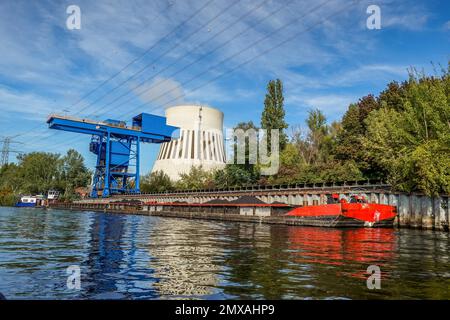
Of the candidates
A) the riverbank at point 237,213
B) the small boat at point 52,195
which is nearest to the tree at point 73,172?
the small boat at point 52,195

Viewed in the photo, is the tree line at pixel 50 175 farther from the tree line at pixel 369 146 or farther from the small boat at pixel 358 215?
the small boat at pixel 358 215

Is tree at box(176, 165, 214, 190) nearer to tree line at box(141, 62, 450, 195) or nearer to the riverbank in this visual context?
tree line at box(141, 62, 450, 195)

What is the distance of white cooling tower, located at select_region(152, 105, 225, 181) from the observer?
340 ft

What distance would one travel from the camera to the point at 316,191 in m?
44.3

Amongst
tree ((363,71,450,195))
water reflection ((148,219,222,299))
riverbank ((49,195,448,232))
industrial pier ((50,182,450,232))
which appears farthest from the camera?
riverbank ((49,195,448,232))

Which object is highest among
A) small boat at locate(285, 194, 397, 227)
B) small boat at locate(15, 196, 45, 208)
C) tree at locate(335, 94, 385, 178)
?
tree at locate(335, 94, 385, 178)

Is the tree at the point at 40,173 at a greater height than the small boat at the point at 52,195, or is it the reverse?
the tree at the point at 40,173

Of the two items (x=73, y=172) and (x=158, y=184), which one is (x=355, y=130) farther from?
(x=73, y=172)

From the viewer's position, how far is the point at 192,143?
4240 inches

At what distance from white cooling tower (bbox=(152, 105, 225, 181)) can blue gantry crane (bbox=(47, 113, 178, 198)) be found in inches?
272

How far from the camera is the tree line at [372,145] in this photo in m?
30.9

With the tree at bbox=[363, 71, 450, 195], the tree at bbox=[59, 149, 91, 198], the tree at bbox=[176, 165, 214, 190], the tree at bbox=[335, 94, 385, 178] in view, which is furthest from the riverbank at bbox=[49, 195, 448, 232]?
the tree at bbox=[59, 149, 91, 198]
